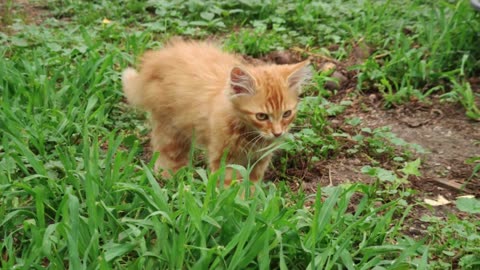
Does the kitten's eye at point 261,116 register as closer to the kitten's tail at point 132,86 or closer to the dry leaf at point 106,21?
the kitten's tail at point 132,86

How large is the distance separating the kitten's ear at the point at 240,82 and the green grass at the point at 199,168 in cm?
59

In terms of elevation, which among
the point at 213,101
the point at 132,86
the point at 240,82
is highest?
the point at 240,82

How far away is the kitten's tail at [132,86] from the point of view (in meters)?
5.31

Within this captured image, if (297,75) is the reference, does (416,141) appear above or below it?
below

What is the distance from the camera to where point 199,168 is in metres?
4.94

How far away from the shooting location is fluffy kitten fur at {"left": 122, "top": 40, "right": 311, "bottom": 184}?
459cm

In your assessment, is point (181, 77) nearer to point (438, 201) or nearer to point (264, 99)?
point (264, 99)

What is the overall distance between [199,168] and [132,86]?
3.01 ft

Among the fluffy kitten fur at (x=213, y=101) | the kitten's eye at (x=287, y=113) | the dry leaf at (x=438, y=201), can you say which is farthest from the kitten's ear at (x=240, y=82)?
the dry leaf at (x=438, y=201)

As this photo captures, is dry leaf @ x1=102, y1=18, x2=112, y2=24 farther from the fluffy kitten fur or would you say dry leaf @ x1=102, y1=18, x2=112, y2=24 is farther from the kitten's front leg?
the kitten's front leg

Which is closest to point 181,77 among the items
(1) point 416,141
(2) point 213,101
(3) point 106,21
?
(2) point 213,101

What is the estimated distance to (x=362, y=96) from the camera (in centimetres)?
623

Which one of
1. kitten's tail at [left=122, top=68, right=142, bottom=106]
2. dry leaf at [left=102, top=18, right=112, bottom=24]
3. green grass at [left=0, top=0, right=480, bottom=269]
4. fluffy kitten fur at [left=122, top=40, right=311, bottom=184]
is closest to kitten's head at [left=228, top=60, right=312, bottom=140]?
fluffy kitten fur at [left=122, top=40, right=311, bottom=184]

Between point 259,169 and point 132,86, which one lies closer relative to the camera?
point 259,169
